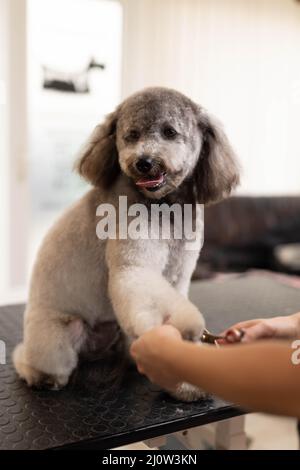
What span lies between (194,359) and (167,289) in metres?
0.21

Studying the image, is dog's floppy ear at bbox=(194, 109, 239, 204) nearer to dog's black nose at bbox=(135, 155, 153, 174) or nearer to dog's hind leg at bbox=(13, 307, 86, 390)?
dog's black nose at bbox=(135, 155, 153, 174)

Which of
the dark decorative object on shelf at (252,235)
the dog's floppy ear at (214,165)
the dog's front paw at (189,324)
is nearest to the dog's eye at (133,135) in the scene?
the dog's floppy ear at (214,165)

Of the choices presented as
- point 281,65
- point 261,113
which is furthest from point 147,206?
point 281,65

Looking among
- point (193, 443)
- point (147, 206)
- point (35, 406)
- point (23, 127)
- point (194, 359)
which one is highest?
point (23, 127)

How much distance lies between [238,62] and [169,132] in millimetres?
2226

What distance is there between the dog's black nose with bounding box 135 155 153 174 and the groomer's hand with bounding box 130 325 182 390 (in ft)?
0.89

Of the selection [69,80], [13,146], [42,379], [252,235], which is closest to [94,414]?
[42,379]

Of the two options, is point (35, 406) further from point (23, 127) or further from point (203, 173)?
point (23, 127)

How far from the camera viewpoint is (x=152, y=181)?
858 mm

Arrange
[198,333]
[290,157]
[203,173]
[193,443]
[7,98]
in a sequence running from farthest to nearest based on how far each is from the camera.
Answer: [290,157] → [7,98] → [193,443] → [203,173] → [198,333]

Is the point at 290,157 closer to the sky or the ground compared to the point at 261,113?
closer to the ground

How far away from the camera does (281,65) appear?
10.6 feet

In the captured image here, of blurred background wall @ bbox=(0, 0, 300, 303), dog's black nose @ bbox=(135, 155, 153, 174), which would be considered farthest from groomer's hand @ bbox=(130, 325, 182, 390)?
blurred background wall @ bbox=(0, 0, 300, 303)

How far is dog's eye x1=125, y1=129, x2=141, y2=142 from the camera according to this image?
87 centimetres
